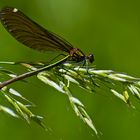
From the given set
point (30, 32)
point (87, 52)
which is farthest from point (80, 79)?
point (87, 52)

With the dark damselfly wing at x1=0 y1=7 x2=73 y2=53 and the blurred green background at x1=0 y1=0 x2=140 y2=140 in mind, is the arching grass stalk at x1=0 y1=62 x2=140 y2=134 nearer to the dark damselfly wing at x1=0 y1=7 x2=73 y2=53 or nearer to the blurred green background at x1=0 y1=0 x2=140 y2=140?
the dark damselfly wing at x1=0 y1=7 x2=73 y2=53

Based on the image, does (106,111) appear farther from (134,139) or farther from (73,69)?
(73,69)

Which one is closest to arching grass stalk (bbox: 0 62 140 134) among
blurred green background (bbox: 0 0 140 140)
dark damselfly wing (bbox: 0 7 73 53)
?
dark damselfly wing (bbox: 0 7 73 53)

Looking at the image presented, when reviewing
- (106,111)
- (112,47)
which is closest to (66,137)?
(106,111)

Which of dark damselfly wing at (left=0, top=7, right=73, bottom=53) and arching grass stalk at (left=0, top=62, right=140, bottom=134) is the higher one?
dark damselfly wing at (left=0, top=7, right=73, bottom=53)

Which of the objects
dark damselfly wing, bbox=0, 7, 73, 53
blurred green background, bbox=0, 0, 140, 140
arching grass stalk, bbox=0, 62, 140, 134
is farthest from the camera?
blurred green background, bbox=0, 0, 140, 140

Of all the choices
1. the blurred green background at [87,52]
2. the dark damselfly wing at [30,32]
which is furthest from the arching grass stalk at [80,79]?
the blurred green background at [87,52]
